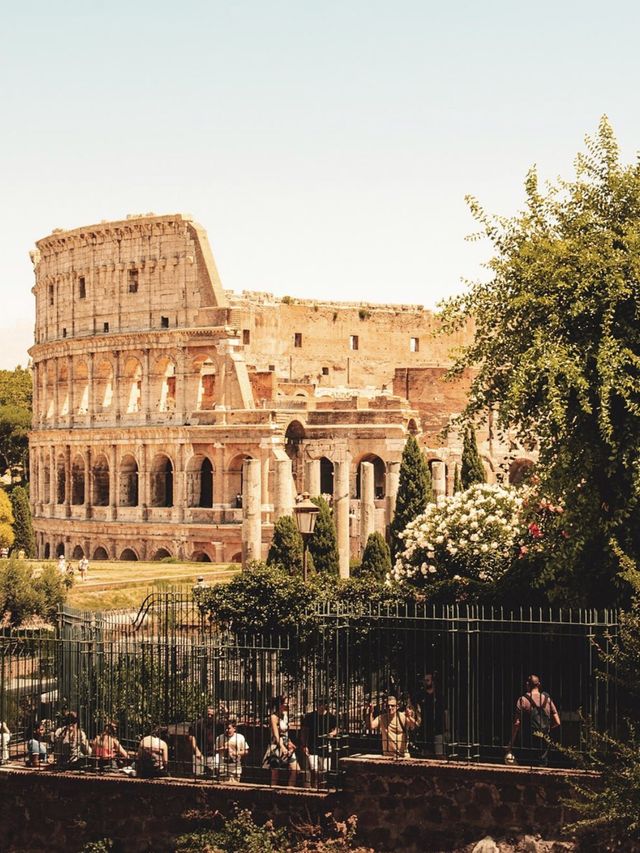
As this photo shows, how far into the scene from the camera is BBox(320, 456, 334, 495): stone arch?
63.7m

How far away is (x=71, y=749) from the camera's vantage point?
1881cm

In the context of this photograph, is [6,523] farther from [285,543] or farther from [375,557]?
[375,557]

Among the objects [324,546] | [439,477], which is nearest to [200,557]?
[439,477]

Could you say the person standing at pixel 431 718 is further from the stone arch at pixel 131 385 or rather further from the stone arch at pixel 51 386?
the stone arch at pixel 51 386

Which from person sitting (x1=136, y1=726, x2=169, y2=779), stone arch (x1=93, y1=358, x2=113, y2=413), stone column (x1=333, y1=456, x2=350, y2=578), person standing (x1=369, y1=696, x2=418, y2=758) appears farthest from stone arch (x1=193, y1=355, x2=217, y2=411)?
person standing (x1=369, y1=696, x2=418, y2=758)

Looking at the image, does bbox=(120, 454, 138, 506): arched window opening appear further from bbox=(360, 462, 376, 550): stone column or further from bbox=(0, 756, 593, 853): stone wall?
bbox=(0, 756, 593, 853): stone wall

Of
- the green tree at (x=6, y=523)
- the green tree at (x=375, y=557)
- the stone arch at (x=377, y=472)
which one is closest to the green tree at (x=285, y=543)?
the green tree at (x=375, y=557)

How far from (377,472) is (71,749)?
45655 mm

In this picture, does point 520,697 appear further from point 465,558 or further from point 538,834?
point 465,558

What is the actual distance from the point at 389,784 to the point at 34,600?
54.5ft

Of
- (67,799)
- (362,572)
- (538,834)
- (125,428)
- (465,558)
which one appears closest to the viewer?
(538,834)

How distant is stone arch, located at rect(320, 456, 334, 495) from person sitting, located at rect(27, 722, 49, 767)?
43864 mm

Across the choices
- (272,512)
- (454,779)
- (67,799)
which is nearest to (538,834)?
(454,779)

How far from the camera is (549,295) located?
18609 mm
